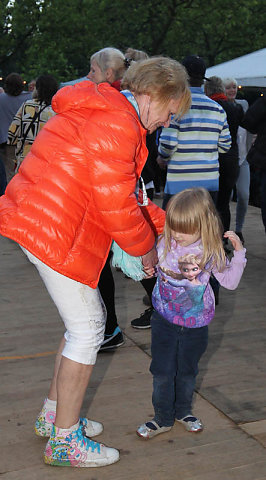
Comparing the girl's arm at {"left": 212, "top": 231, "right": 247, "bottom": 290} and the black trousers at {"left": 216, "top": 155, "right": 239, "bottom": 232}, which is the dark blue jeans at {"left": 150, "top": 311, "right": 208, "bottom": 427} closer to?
the girl's arm at {"left": 212, "top": 231, "right": 247, "bottom": 290}

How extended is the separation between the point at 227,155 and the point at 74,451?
4576 millimetres

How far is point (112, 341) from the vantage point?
180 inches

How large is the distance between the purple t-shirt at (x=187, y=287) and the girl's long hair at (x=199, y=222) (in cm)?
5

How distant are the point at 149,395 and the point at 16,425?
0.81 metres

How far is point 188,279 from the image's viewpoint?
3178 millimetres

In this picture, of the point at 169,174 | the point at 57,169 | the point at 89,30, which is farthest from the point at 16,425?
the point at 89,30

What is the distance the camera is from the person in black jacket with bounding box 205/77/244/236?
259 inches

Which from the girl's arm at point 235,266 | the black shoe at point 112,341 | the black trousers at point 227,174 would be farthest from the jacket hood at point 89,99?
the black trousers at point 227,174

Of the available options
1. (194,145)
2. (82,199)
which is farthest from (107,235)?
(194,145)

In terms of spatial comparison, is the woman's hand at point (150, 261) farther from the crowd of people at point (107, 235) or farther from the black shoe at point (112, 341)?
the black shoe at point (112, 341)

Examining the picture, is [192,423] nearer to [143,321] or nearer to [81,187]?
[81,187]

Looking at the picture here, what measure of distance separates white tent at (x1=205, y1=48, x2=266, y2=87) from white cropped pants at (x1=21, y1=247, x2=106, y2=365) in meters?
4.73

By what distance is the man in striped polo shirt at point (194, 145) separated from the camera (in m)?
5.18

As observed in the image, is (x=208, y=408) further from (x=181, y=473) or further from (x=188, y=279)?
(x=188, y=279)
